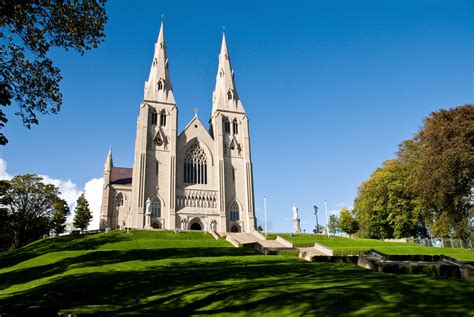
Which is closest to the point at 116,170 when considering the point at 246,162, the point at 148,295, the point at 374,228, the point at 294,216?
the point at 246,162

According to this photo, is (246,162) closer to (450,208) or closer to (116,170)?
(116,170)

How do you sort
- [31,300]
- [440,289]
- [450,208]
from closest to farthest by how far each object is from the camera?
[440,289] → [31,300] → [450,208]

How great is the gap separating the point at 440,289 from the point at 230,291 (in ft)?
19.8

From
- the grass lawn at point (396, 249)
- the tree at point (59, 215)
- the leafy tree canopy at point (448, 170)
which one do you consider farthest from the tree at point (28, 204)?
the leafy tree canopy at point (448, 170)

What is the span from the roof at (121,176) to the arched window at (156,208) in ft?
48.3

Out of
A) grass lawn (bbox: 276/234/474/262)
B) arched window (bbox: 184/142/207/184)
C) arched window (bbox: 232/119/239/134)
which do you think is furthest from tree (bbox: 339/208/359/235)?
grass lawn (bbox: 276/234/474/262)

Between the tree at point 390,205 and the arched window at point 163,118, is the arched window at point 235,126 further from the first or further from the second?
the tree at point 390,205

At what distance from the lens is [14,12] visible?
12.4 metres

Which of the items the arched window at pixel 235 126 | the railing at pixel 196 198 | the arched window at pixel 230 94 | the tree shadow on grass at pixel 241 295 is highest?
the arched window at pixel 230 94

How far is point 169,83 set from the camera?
61781mm

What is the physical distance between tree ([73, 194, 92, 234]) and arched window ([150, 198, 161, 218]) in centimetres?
2202

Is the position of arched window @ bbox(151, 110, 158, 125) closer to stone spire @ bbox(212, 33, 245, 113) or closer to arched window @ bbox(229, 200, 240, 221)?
stone spire @ bbox(212, 33, 245, 113)

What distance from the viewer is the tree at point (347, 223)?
77.2 metres

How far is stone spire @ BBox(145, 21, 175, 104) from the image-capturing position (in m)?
59.4
